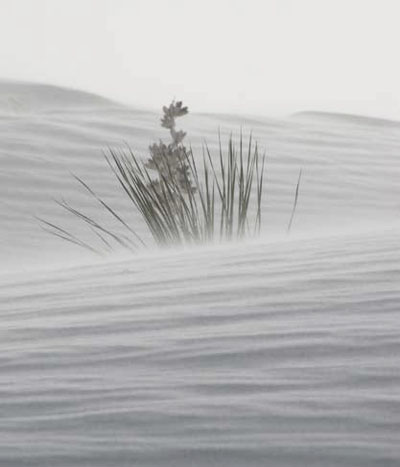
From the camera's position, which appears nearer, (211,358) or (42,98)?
(211,358)

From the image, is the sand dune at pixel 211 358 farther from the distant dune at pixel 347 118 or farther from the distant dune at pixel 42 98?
the distant dune at pixel 347 118

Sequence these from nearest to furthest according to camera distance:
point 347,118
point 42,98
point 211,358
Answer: point 211,358
point 42,98
point 347,118

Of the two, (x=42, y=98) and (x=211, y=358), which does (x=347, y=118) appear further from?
(x=211, y=358)

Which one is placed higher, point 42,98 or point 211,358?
point 211,358

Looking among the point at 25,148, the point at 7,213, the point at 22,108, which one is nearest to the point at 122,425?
the point at 7,213

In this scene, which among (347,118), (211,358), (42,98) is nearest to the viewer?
(211,358)

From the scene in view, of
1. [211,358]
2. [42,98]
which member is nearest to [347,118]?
[42,98]

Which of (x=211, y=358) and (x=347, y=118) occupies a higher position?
(x=211, y=358)

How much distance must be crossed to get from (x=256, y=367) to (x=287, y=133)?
398 centimetres

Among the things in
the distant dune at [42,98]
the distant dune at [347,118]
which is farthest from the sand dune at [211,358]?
the distant dune at [347,118]

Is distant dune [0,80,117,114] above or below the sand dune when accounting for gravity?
below

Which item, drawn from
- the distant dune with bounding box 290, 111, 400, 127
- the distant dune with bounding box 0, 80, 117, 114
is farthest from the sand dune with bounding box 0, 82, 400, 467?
the distant dune with bounding box 290, 111, 400, 127

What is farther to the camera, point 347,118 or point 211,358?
point 347,118

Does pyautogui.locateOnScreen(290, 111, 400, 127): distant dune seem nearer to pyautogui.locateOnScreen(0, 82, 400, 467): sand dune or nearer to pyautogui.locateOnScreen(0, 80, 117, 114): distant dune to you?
pyautogui.locateOnScreen(0, 80, 117, 114): distant dune
